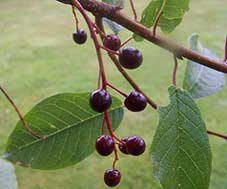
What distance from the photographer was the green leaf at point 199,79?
78 centimetres

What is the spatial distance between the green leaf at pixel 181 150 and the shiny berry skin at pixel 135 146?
Answer: 0.05 m

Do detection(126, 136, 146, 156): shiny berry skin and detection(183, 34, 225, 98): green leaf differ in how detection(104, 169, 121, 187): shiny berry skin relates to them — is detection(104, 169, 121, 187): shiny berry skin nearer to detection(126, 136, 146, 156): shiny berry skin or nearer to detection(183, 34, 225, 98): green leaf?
detection(126, 136, 146, 156): shiny berry skin

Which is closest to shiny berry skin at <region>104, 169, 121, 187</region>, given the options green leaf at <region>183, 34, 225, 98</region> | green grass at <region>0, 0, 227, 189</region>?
green leaf at <region>183, 34, 225, 98</region>

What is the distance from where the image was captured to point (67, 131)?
0.65 meters

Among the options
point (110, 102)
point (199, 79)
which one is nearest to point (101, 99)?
point (110, 102)

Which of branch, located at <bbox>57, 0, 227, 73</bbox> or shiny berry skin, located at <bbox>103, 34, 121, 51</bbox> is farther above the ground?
branch, located at <bbox>57, 0, 227, 73</bbox>

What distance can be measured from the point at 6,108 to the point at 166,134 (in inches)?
137

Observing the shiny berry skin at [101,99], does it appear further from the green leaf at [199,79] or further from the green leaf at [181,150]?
the green leaf at [199,79]

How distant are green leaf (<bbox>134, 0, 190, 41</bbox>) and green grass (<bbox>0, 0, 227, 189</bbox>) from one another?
1.16m

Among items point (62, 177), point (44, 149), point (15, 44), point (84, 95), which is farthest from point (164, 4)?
point (15, 44)

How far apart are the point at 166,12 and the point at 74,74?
3.84 metres

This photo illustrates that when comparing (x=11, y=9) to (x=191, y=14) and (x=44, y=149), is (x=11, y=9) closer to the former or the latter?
(x=191, y=14)

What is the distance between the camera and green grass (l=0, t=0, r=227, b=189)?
296cm

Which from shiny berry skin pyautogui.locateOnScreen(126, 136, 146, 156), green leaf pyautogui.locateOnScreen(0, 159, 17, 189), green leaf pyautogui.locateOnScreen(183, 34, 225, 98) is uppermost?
shiny berry skin pyautogui.locateOnScreen(126, 136, 146, 156)
